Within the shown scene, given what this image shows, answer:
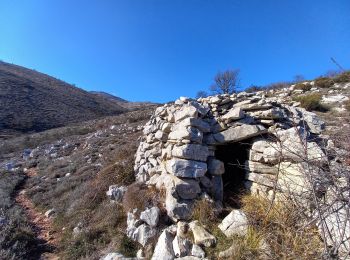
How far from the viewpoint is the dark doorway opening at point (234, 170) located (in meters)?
6.32

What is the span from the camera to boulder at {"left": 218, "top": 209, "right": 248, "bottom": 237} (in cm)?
477

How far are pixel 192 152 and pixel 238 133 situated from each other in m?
1.17

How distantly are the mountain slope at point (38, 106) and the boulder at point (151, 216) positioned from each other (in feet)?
95.8

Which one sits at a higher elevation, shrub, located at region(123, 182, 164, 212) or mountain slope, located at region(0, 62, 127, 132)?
mountain slope, located at region(0, 62, 127, 132)

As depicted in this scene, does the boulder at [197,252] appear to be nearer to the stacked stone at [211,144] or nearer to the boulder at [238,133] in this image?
the stacked stone at [211,144]

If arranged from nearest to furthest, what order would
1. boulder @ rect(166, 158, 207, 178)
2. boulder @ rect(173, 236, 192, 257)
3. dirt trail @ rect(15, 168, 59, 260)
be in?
boulder @ rect(173, 236, 192, 257) → boulder @ rect(166, 158, 207, 178) → dirt trail @ rect(15, 168, 59, 260)

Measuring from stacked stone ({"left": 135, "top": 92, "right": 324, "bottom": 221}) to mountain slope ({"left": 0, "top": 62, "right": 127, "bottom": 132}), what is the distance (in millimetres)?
28197

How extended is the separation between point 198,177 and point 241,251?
6.76 ft

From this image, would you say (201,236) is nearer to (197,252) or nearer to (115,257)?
(197,252)

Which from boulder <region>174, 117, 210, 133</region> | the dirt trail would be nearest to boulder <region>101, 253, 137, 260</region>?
the dirt trail

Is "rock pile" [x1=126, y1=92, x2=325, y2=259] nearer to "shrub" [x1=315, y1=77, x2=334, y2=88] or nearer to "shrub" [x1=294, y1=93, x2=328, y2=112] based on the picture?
"shrub" [x1=294, y1=93, x2=328, y2=112]

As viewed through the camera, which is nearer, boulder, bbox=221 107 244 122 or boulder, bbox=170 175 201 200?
boulder, bbox=170 175 201 200

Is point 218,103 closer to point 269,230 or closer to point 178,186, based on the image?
point 178,186

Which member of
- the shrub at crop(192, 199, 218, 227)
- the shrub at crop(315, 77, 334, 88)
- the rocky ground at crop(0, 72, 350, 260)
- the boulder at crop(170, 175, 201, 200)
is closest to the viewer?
the rocky ground at crop(0, 72, 350, 260)
